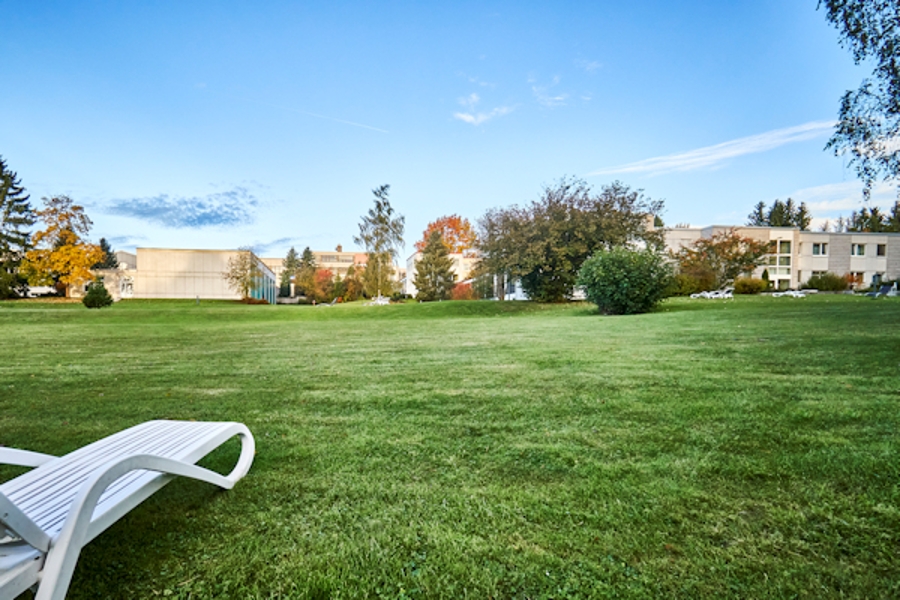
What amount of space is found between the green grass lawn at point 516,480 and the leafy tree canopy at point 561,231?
18811 mm

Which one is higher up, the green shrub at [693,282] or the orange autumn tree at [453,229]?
the orange autumn tree at [453,229]

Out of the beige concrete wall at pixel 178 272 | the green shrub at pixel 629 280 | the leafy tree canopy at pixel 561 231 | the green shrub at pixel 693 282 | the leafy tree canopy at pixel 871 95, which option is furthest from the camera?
the beige concrete wall at pixel 178 272

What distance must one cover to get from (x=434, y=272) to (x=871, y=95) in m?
34.8

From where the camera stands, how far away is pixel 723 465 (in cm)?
274

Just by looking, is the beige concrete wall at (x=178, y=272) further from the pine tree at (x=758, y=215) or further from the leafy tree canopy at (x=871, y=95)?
the pine tree at (x=758, y=215)

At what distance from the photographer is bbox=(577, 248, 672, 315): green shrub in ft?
57.5

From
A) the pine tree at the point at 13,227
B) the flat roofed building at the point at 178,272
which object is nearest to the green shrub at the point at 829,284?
the flat roofed building at the point at 178,272

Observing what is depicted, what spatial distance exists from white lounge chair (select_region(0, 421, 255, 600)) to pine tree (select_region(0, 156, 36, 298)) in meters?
44.9

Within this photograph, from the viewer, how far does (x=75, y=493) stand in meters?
1.82

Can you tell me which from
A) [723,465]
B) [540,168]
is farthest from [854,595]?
[540,168]

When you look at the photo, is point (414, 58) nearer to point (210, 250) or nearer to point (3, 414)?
point (3, 414)

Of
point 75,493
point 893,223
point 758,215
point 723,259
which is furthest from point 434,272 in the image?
point 893,223

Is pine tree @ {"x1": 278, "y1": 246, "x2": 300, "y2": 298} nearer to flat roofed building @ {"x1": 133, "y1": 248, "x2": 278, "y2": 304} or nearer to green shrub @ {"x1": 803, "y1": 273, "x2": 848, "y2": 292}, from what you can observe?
flat roofed building @ {"x1": 133, "y1": 248, "x2": 278, "y2": 304}

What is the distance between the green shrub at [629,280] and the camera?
17516mm
